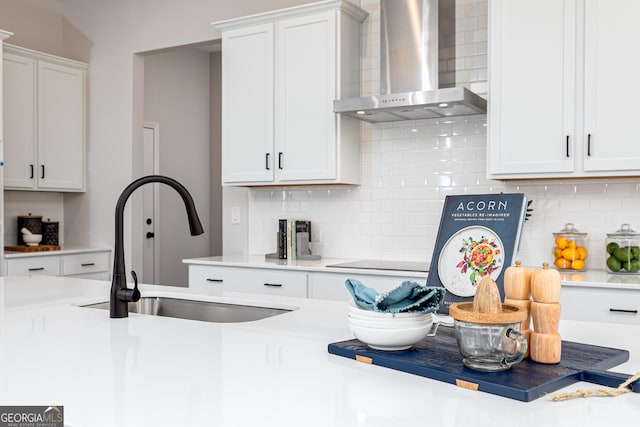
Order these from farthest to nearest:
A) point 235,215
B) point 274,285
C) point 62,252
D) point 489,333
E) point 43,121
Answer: point 43,121 → point 62,252 → point 235,215 → point 274,285 → point 489,333

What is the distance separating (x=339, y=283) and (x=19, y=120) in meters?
3.16

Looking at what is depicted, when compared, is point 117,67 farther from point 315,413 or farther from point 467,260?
point 315,413

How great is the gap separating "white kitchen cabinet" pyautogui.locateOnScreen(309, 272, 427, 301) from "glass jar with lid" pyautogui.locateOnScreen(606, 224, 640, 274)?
3.57 ft

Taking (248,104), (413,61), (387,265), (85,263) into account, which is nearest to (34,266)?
(85,263)

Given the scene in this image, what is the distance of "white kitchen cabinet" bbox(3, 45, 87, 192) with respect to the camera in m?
5.07

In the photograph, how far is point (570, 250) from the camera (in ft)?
11.4

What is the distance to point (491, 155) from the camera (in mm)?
3520

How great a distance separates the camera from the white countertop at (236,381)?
0.98 metres

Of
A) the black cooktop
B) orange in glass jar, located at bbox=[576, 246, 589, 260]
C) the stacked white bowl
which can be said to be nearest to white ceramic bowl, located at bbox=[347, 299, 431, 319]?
the stacked white bowl

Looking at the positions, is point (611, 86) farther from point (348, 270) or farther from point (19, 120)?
point (19, 120)

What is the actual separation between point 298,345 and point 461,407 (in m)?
0.54

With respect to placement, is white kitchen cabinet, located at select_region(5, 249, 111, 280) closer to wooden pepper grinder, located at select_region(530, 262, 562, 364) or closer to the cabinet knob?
the cabinet knob

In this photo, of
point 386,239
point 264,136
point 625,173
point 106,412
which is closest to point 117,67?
point 264,136

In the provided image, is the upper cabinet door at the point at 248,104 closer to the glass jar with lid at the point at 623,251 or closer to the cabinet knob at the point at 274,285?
the cabinet knob at the point at 274,285
